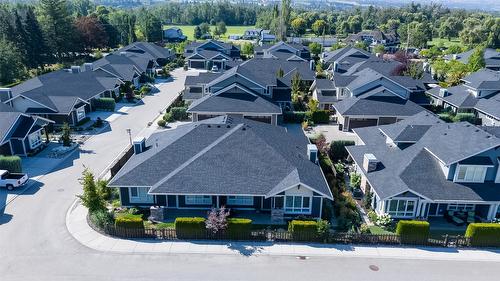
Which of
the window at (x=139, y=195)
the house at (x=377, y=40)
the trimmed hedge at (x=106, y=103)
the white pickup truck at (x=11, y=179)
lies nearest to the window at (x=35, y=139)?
the white pickup truck at (x=11, y=179)

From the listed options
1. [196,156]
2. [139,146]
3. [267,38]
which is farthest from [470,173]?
[267,38]

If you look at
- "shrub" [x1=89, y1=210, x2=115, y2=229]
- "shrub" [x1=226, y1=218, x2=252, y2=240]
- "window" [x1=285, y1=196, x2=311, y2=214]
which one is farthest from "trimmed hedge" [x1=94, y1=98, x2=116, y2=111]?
"window" [x1=285, y1=196, x2=311, y2=214]

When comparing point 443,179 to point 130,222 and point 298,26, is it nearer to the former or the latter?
point 130,222

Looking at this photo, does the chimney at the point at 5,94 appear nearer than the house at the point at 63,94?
Yes

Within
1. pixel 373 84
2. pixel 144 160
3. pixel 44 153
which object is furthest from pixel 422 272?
pixel 44 153

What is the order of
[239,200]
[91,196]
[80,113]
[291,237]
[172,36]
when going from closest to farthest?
[291,237] → [91,196] → [239,200] → [80,113] → [172,36]

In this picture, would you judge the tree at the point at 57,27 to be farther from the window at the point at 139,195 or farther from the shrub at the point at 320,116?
the window at the point at 139,195
